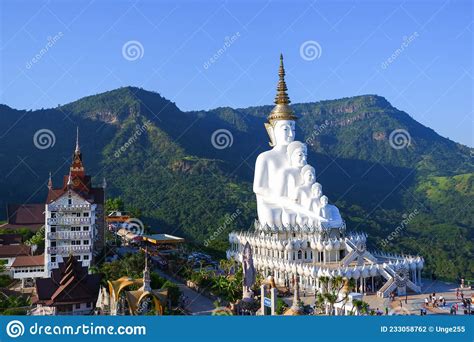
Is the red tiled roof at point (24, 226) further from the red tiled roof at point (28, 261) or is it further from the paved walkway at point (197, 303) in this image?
the paved walkway at point (197, 303)

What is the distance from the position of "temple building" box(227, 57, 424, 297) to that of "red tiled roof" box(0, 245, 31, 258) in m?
13.3

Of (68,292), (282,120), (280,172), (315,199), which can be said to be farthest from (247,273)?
(282,120)

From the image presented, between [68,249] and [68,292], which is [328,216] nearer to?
[68,249]

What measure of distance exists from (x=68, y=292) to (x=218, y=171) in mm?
62129

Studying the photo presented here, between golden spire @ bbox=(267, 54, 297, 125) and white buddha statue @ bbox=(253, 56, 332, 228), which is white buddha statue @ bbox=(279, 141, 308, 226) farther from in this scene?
golden spire @ bbox=(267, 54, 297, 125)

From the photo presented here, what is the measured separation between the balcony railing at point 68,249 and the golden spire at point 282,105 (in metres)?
15.7

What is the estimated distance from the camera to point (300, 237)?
120ft

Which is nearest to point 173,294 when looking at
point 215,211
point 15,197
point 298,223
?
point 298,223

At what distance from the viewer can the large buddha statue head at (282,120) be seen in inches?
1671

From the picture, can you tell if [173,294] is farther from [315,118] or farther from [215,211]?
[315,118]

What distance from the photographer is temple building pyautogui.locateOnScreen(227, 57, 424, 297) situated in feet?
104

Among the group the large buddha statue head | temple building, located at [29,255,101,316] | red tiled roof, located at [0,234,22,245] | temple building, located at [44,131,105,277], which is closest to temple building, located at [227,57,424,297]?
the large buddha statue head

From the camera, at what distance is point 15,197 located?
73125mm

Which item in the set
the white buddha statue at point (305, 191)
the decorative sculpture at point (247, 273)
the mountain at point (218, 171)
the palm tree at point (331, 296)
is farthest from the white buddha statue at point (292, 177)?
the palm tree at point (331, 296)
